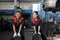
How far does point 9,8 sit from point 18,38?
35.1 feet

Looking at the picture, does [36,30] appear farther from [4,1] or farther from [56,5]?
[4,1]

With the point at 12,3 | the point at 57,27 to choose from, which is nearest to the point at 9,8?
the point at 12,3

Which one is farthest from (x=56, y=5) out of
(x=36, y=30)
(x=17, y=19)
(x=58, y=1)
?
(x=17, y=19)

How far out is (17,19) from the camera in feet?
13.2

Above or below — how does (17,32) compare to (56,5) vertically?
below

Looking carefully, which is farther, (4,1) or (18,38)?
(4,1)

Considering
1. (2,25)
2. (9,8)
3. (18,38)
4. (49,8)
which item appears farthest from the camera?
(9,8)

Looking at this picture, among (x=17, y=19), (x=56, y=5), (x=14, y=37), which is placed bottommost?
(x=14, y=37)

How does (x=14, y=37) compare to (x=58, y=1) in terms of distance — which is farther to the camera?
(x=58, y=1)

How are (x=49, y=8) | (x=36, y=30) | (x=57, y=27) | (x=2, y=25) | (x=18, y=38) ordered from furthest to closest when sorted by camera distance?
(x=2, y=25)
(x=57, y=27)
(x=49, y=8)
(x=36, y=30)
(x=18, y=38)

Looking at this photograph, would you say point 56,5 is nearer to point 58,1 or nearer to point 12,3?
point 58,1

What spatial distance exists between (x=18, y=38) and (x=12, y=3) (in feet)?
36.4

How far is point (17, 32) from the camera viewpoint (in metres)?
4.06

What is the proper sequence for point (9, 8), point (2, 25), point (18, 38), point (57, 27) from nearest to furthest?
point (18, 38) → point (57, 27) → point (2, 25) → point (9, 8)
